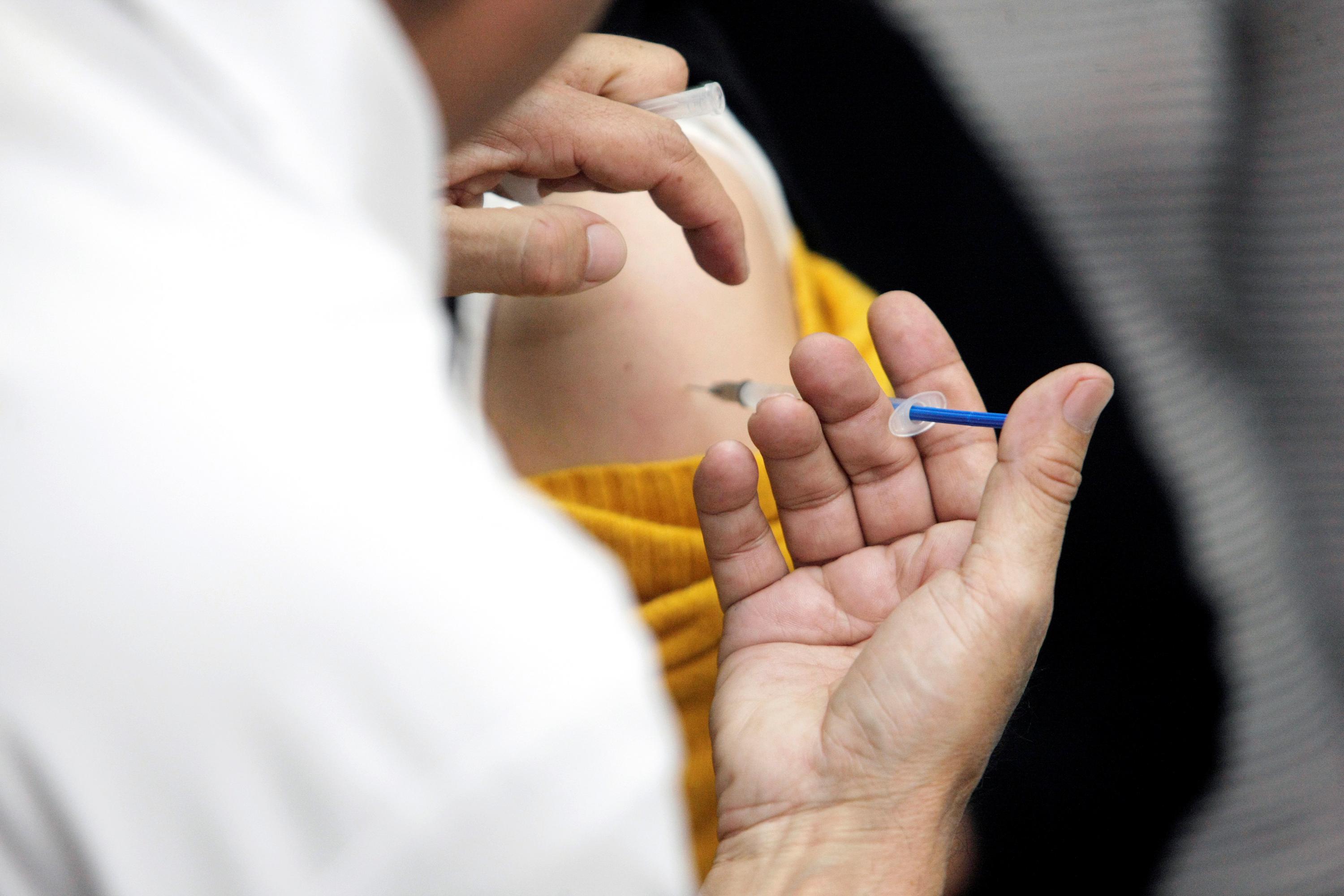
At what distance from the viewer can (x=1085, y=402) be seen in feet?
1.92

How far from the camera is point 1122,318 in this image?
4.17ft

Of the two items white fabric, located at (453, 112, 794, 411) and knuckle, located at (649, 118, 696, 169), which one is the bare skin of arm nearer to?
white fabric, located at (453, 112, 794, 411)

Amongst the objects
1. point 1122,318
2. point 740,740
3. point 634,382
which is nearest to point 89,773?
point 740,740

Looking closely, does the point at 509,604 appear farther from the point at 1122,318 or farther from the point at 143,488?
the point at 1122,318

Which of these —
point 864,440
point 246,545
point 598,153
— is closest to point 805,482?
point 864,440

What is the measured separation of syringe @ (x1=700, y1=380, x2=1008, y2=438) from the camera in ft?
2.13

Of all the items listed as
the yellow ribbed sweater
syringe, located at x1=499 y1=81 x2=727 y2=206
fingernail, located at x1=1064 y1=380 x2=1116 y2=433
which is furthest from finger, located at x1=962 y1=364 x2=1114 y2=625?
syringe, located at x1=499 y1=81 x2=727 y2=206

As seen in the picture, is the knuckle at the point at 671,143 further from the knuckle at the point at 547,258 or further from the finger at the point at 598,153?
the knuckle at the point at 547,258

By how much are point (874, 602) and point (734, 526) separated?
0.37 feet

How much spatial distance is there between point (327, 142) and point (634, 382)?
547 millimetres

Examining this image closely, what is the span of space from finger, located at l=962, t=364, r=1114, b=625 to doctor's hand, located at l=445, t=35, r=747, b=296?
27 cm

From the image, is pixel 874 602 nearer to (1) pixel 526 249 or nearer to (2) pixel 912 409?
(2) pixel 912 409

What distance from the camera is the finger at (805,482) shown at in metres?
0.67

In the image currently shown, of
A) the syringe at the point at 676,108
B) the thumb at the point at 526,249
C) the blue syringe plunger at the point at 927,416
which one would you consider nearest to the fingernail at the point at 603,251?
the thumb at the point at 526,249
